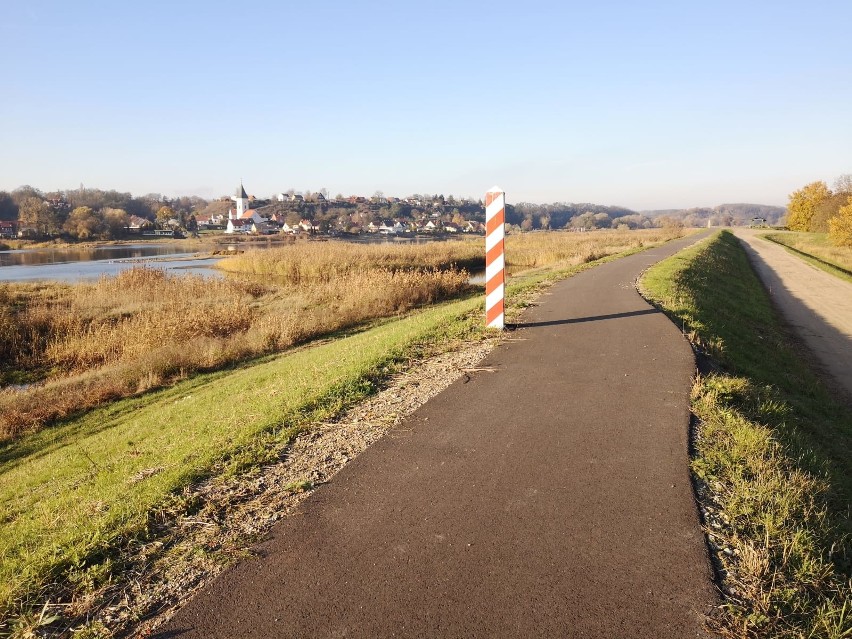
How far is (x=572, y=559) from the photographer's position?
2838 millimetres

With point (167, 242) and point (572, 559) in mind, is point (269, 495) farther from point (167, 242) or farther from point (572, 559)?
point (167, 242)

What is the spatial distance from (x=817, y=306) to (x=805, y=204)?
65641 mm

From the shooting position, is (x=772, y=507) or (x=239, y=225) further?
(x=239, y=225)

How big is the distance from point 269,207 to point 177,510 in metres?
188

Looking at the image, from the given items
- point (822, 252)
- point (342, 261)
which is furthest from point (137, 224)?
point (822, 252)

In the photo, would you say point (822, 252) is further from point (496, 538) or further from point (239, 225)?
point (239, 225)

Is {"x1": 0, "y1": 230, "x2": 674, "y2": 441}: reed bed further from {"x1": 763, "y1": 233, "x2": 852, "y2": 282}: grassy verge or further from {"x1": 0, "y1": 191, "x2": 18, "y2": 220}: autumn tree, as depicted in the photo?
{"x1": 0, "y1": 191, "x2": 18, "y2": 220}: autumn tree

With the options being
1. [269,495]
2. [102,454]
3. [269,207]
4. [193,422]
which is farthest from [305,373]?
[269,207]

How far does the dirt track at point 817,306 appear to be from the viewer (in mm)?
15043

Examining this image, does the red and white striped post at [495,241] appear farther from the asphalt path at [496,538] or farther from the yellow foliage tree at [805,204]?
the yellow foliage tree at [805,204]

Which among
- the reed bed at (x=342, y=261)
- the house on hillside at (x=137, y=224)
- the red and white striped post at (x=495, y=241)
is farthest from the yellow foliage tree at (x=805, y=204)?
the house on hillside at (x=137, y=224)

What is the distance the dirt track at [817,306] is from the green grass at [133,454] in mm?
11612

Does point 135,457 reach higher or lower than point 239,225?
lower

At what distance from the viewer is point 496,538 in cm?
304
